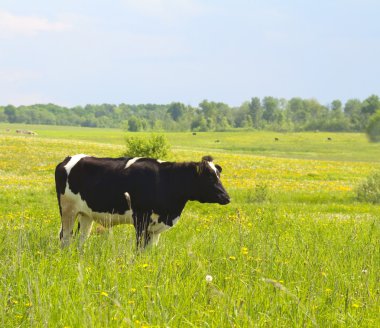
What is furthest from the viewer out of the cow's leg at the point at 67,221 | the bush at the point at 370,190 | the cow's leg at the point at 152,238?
the bush at the point at 370,190

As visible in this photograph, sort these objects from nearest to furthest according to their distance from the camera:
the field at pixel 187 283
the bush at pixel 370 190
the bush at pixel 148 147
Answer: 1. the field at pixel 187 283
2. the bush at pixel 370 190
3. the bush at pixel 148 147

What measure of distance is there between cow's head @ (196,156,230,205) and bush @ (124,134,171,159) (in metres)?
22.5

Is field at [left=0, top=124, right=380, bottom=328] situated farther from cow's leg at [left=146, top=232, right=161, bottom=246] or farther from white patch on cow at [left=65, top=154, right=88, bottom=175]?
white patch on cow at [left=65, top=154, right=88, bottom=175]

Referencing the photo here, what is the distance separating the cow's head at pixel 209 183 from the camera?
1045cm

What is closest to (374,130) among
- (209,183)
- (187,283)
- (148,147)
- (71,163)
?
(148,147)

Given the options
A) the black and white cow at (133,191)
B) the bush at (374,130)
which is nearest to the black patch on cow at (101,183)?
the black and white cow at (133,191)

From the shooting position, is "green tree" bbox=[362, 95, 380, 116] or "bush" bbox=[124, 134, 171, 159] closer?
"bush" bbox=[124, 134, 171, 159]

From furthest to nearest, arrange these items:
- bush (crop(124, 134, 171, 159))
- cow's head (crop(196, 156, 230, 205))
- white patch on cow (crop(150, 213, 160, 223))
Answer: bush (crop(124, 134, 171, 159)) < cow's head (crop(196, 156, 230, 205)) < white patch on cow (crop(150, 213, 160, 223))

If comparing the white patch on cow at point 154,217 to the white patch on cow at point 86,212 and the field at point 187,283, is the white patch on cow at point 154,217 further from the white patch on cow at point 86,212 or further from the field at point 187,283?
the field at point 187,283

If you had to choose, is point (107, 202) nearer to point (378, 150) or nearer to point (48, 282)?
point (48, 282)

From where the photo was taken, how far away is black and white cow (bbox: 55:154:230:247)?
9.99m

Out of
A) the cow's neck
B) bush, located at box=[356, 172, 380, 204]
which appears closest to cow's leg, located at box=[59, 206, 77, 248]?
the cow's neck

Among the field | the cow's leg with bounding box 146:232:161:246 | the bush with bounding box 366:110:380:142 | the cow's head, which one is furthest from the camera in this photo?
the bush with bounding box 366:110:380:142

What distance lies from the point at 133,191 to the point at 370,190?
18151 millimetres
